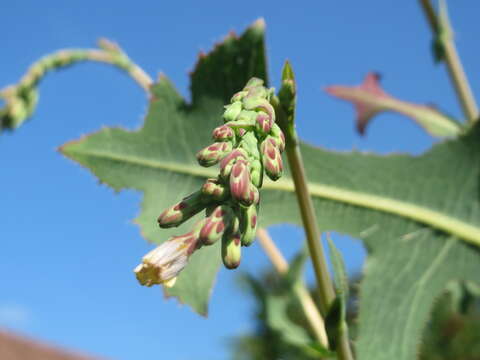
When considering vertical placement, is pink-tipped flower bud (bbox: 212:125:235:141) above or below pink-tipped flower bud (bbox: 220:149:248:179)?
above

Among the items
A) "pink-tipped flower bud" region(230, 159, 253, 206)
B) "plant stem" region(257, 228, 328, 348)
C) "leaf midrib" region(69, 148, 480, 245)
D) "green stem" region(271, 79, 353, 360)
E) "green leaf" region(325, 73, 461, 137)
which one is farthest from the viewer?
"green leaf" region(325, 73, 461, 137)

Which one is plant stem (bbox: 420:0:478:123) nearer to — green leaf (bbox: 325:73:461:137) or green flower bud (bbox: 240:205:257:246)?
green leaf (bbox: 325:73:461:137)

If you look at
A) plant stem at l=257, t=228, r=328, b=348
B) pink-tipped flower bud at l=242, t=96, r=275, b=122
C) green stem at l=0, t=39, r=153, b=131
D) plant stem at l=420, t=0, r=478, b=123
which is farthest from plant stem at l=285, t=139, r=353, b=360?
plant stem at l=420, t=0, r=478, b=123

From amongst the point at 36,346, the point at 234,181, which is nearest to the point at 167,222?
the point at 234,181

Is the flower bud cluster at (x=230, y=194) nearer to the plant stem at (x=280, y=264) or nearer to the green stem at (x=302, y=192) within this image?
the green stem at (x=302, y=192)

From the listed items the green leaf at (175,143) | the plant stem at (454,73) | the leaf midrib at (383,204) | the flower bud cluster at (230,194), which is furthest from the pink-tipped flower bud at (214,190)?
the plant stem at (454,73)

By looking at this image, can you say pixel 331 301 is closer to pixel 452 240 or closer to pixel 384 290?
pixel 384 290

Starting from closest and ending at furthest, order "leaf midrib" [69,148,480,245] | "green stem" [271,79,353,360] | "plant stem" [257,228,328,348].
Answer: "green stem" [271,79,353,360] → "leaf midrib" [69,148,480,245] → "plant stem" [257,228,328,348]

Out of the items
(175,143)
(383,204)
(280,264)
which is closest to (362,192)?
(383,204)
